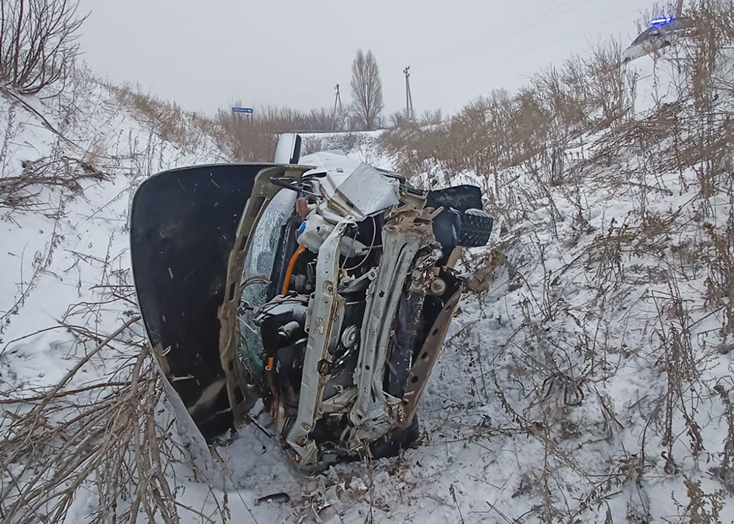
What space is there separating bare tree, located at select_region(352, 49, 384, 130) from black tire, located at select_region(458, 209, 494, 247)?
28.9 meters

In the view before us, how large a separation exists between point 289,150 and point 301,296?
202 cm

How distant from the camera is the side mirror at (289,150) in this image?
12.8 feet

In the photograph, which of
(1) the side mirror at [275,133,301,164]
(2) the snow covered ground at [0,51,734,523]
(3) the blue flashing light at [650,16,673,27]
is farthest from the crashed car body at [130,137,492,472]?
(3) the blue flashing light at [650,16,673,27]

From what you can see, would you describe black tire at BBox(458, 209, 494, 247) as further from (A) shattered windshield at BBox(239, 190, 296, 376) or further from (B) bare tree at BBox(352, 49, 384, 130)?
(B) bare tree at BBox(352, 49, 384, 130)

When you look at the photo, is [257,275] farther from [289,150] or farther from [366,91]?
[366,91]

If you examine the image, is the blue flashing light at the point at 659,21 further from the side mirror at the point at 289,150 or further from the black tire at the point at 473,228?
the black tire at the point at 473,228

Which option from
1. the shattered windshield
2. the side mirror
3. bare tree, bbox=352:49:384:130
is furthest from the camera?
bare tree, bbox=352:49:384:130

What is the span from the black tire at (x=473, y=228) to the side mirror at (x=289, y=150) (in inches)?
68.1

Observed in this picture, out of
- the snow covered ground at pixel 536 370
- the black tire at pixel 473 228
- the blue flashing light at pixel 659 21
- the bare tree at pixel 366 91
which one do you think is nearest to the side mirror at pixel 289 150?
the snow covered ground at pixel 536 370

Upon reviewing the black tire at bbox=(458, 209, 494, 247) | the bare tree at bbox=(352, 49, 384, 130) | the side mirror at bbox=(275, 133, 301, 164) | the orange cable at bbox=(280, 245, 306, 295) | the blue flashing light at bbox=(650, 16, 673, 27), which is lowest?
the orange cable at bbox=(280, 245, 306, 295)

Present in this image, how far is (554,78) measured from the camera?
7570 mm

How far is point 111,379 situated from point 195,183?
1190mm

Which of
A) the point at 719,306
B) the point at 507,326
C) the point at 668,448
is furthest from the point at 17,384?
the point at 719,306

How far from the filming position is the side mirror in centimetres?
392
